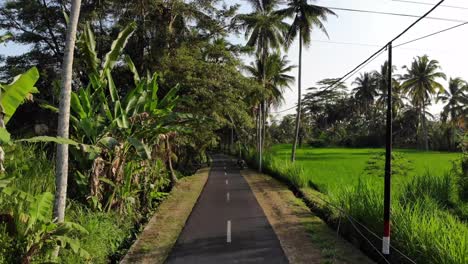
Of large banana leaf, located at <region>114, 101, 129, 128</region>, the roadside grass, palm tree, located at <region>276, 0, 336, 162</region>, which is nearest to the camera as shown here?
the roadside grass

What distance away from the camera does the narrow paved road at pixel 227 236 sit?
979 centimetres

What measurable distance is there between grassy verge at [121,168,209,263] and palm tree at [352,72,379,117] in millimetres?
68697

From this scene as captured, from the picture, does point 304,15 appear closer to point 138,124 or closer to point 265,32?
point 265,32

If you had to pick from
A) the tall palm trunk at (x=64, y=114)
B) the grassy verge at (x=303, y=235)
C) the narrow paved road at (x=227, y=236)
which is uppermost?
the tall palm trunk at (x=64, y=114)

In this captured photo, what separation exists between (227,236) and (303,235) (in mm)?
2103

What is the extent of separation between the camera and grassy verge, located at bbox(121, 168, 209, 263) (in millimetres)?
9914

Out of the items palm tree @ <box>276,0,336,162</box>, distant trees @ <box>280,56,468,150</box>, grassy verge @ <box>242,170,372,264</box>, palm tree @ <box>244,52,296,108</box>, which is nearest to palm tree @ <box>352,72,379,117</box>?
distant trees @ <box>280,56,468,150</box>

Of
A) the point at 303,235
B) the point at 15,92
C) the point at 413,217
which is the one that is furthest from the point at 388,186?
the point at 15,92

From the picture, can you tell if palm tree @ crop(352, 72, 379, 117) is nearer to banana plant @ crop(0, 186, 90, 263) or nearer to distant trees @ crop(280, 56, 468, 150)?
Answer: distant trees @ crop(280, 56, 468, 150)

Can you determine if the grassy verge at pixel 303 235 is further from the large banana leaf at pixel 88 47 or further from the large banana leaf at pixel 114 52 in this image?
the large banana leaf at pixel 88 47

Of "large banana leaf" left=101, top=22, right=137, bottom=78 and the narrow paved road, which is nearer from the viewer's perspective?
the narrow paved road

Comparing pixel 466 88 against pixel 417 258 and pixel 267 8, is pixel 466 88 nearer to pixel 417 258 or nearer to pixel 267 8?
pixel 267 8

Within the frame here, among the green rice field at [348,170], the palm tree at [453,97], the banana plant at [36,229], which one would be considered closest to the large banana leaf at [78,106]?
the banana plant at [36,229]

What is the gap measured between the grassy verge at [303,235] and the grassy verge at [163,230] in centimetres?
290
